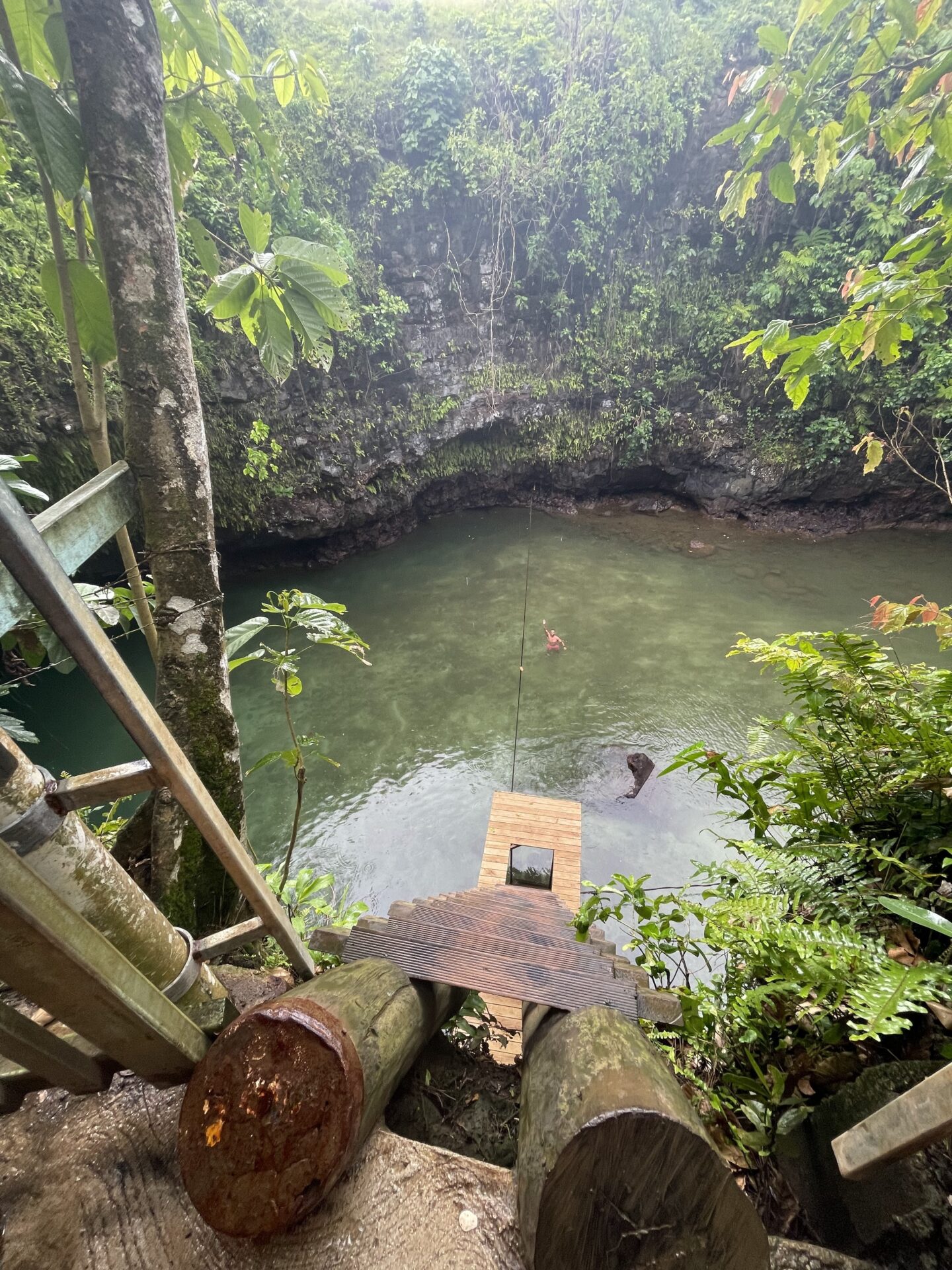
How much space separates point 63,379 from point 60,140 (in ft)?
15.0

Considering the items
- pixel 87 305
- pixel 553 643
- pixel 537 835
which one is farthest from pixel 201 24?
pixel 553 643

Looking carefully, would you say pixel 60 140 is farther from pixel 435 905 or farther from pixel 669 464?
pixel 669 464

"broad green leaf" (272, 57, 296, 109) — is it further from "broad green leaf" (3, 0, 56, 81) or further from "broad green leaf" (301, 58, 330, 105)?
"broad green leaf" (3, 0, 56, 81)

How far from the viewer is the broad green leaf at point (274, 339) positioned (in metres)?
1.43

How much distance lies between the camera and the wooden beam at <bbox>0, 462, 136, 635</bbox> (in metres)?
0.73

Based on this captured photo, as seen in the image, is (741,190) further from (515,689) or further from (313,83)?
(515,689)

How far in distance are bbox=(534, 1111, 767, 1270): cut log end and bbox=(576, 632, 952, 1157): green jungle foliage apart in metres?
0.31

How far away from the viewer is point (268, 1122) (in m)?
0.73

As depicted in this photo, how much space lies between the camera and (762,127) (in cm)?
131

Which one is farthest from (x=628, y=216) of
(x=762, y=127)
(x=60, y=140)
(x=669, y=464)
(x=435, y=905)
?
(x=435, y=905)

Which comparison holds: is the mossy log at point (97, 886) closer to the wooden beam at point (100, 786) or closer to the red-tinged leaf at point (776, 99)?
the wooden beam at point (100, 786)

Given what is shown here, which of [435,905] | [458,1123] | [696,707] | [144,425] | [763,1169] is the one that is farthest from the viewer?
[696,707]

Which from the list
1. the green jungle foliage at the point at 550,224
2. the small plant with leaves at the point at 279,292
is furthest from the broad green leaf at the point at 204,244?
the green jungle foliage at the point at 550,224

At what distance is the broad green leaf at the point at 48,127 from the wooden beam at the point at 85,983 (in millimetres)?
1498
